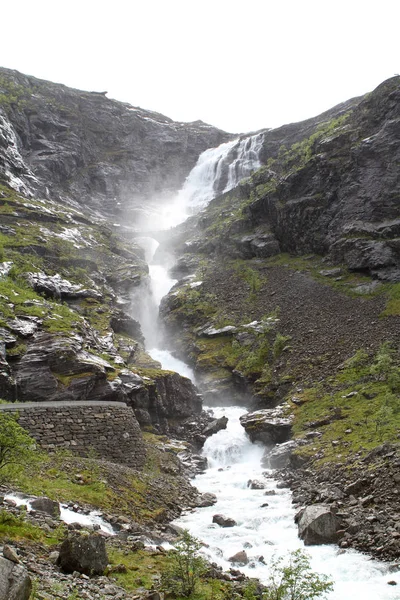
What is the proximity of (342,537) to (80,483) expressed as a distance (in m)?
11.1

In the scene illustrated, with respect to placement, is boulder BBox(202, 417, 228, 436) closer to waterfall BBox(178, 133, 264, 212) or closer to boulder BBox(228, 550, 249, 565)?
boulder BBox(228, 550, 249, 565)

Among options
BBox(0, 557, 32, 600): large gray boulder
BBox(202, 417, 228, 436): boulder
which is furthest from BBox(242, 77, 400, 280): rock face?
→ BBox(0, 557, 32, 600): large gray boulder

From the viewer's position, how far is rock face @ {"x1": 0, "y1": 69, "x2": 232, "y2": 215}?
10519 cm

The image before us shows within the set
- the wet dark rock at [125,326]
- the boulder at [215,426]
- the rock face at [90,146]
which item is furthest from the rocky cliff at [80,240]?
the boulder at [215,426]

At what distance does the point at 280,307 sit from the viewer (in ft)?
182

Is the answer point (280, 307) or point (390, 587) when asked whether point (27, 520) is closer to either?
point (390, 587)

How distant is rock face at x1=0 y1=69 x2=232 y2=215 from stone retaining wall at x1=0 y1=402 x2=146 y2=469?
74260 millimetres

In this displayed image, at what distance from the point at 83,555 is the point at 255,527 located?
37.6ft

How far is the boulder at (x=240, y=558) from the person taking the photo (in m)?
15.7

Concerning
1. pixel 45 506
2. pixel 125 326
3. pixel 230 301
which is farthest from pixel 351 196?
pixel 45 506

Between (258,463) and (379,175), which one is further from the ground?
(379,175)

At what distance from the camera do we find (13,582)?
7402 millimetres

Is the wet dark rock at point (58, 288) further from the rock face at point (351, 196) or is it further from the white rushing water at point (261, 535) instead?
the rock face at point (351, 196)

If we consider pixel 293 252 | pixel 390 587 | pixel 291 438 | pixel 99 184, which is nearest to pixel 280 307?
pixel 293 252
